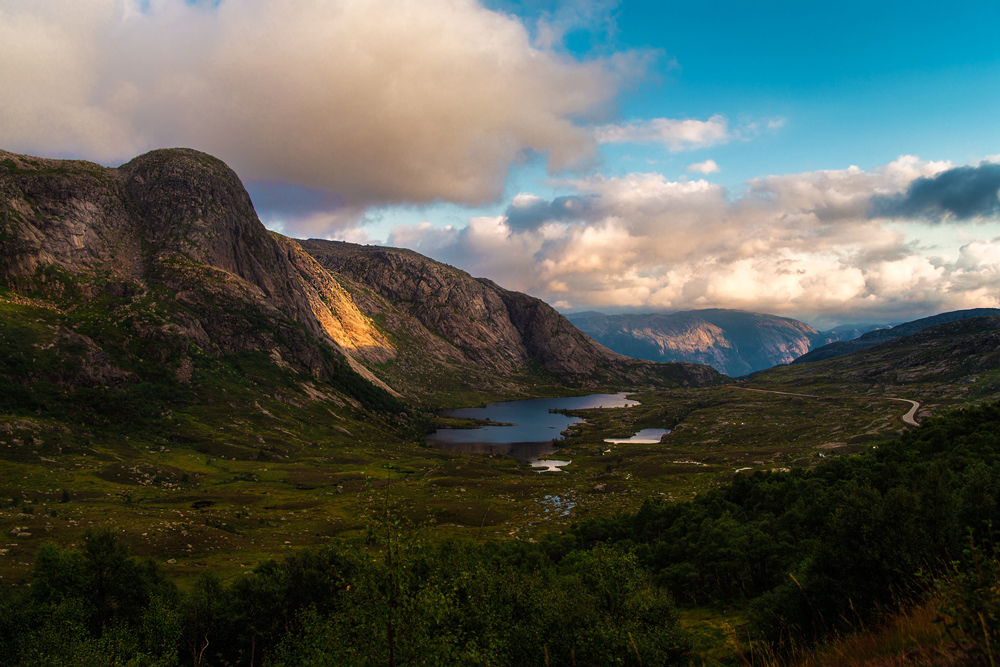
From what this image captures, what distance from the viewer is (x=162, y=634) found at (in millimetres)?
36312

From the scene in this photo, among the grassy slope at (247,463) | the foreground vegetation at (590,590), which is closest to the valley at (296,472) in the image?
the foreground vegetation at (590,590)

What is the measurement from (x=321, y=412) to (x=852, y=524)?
199 metres

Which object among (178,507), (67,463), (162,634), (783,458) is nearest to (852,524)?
(162,634)

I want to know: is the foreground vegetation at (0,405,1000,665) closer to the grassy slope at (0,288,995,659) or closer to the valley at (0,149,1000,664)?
the valley at (0,149,1000,664)

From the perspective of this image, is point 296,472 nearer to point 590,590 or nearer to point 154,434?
point 154,434

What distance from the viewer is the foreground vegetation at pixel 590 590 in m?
14.5

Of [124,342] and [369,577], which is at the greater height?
[124,342]

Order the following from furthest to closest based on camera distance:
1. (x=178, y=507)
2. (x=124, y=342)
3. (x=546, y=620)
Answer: (x=124, y=342)
(x=178, y=507)
(x=546, y=620)

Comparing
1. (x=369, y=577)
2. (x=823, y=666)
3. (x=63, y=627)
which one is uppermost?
(x=369, y=577)

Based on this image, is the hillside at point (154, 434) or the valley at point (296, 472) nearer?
the valley at point (296, 472)

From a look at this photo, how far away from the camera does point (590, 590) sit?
1375 inches

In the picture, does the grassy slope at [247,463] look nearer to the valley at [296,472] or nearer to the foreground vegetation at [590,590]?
the valley at [296,472]

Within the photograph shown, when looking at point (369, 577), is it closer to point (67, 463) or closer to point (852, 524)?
point (852, 524)

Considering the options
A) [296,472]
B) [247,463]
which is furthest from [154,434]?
[296,472]
